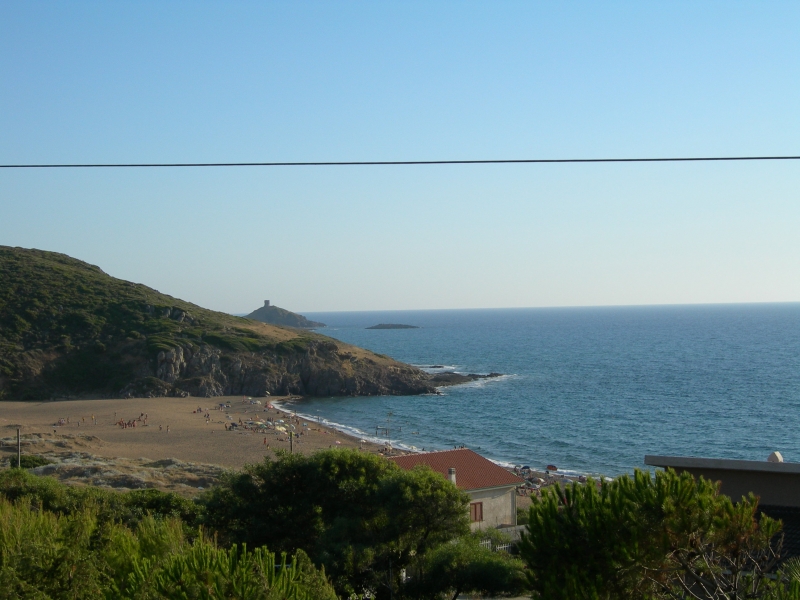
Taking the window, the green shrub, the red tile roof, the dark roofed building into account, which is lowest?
the green shrub

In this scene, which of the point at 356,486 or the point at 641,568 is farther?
the point at 356,486

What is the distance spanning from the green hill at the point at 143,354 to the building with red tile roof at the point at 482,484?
50.0 m

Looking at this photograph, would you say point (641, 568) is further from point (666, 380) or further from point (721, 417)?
point (666, 380)

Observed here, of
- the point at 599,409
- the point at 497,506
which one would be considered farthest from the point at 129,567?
the point at 599,409

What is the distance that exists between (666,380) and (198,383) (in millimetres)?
47135

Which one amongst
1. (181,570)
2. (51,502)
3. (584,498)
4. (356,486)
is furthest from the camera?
(51,502)

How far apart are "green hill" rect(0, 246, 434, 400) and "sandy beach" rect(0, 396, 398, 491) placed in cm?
415

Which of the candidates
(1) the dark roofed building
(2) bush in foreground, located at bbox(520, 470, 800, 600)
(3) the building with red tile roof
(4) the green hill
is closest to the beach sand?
(4) the green hill

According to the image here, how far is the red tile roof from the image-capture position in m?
22.7

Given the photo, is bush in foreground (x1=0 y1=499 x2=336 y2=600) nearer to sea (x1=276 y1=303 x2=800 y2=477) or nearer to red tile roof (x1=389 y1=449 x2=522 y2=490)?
red tile roof (x1=389 y1=449 x2=522 y2=490)

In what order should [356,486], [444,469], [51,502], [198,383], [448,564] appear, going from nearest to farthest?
[448,564] < [356,486] < [51,502] < [444,469] < [198,383]

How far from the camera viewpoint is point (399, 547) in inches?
596

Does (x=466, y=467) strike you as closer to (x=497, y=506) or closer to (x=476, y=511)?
(x=497, y=506)

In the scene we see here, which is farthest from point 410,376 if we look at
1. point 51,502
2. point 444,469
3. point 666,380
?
point 51,502
